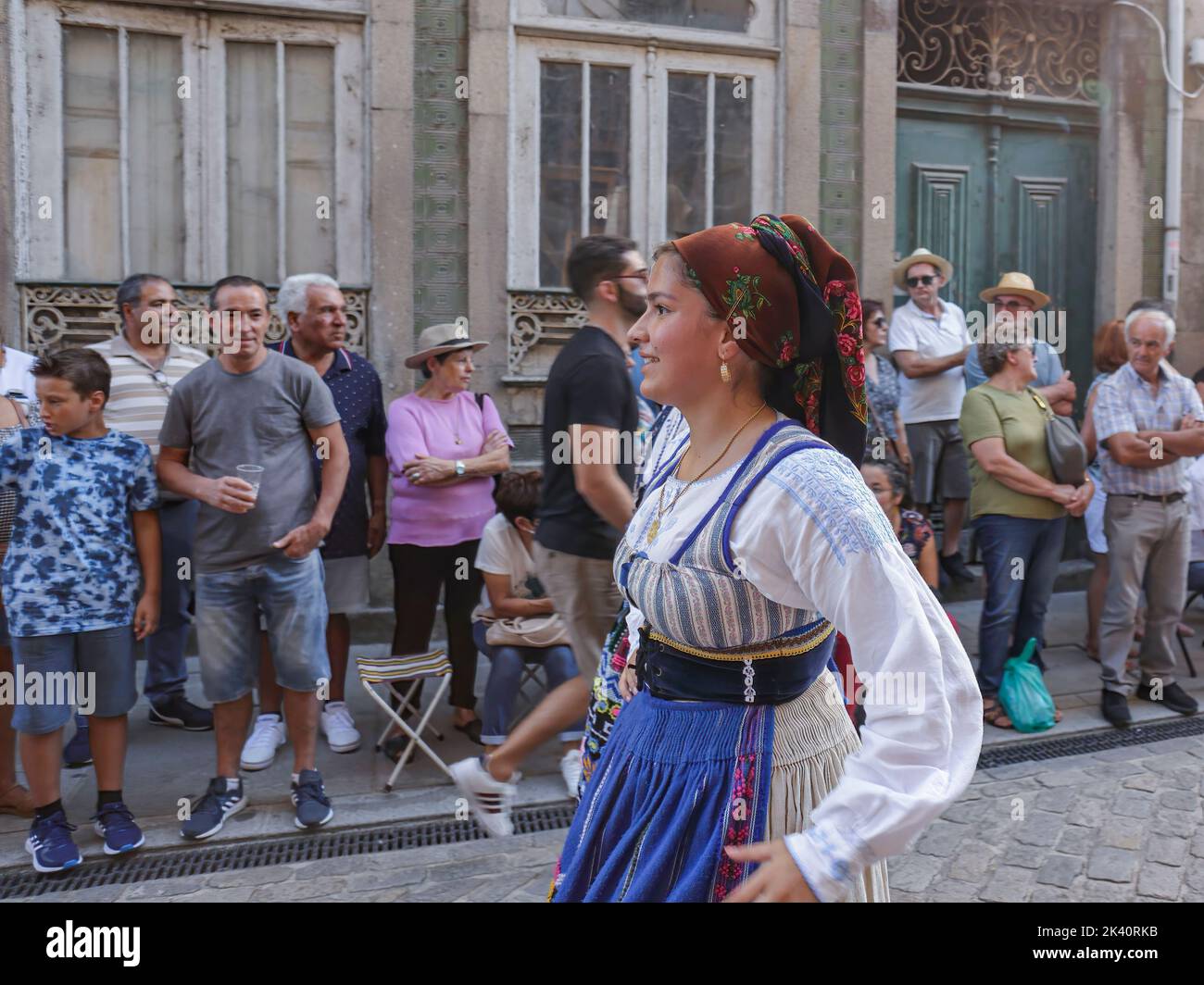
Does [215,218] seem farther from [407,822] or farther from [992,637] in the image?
[992,637]

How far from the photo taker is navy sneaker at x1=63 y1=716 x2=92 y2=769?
16.4 feet

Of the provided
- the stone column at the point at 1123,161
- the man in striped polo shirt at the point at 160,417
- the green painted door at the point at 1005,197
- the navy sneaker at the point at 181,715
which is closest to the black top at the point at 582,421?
the man in striped polo shirt at the point at 160,417

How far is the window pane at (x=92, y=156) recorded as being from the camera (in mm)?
6898

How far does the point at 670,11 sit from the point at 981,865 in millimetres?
6379

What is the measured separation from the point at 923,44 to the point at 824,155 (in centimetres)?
150

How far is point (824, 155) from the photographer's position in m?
8.29

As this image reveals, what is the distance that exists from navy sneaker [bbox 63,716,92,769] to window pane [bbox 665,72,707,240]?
Answer: 16.8ft

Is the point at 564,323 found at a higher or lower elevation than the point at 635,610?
higher

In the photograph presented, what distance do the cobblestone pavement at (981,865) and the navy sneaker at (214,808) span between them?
0.34m

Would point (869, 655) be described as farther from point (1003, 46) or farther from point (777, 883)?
point (1003, 46)

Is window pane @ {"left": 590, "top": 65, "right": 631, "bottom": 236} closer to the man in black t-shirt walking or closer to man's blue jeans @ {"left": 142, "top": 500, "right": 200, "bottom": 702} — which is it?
man's blue jeans @ {"left": 142, "top": 500, "right": 200, "bottom": 702}

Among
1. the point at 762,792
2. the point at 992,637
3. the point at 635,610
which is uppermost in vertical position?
the point at 635,610

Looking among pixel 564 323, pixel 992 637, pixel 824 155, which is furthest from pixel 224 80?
pixel 992 637

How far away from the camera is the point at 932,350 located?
767cm
